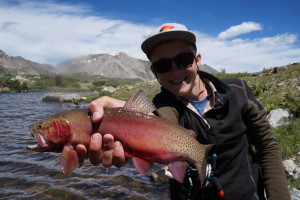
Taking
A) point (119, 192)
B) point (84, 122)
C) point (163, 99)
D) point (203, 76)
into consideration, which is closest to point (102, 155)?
point (84, 122)

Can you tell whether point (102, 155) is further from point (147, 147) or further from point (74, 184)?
point (74, 184)

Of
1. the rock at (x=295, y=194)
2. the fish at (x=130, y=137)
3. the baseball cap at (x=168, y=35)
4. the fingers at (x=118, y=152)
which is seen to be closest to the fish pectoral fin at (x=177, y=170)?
the fish at (x=130, y=137)

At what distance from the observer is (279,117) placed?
866 cm

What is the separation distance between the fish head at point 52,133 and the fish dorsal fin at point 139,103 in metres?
0.70

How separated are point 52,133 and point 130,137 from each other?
0.82 m

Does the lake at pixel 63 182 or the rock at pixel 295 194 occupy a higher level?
the rock at pixel 295 194

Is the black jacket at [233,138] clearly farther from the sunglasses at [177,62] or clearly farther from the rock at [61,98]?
the rock at [61,98]

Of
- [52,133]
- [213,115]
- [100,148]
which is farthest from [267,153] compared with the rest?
[52,133]

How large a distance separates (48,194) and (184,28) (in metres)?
5.63

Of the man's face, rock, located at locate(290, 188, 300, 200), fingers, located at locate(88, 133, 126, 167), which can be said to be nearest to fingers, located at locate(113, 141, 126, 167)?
fingers, located at locate(88, 133, 126, 167)

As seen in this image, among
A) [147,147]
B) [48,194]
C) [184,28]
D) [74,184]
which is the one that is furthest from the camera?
[74,184]

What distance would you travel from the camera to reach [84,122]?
8.87 feet

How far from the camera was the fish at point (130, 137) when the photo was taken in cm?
263

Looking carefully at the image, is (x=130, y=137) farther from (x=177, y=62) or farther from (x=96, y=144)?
(x=177, y=62)
